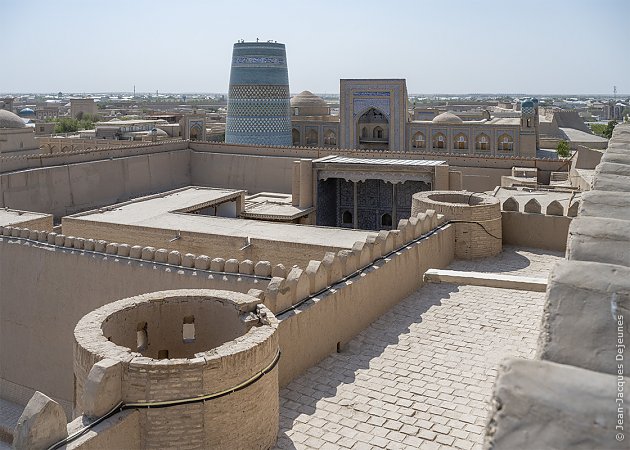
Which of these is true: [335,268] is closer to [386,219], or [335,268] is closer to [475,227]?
[475,227]

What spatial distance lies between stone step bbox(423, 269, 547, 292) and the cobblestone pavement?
0.29 feet

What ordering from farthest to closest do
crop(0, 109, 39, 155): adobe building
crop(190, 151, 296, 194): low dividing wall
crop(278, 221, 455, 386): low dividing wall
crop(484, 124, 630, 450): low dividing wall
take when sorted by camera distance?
crop(0, 109, 39, 155): adobe building → crop(190, 151, 296, 194): low dividing wall → crop(278, 221, 455, 386): low dividing wall → crop(484, 124, 630, 450): low dividing wall

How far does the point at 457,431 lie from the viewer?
14.1 ft

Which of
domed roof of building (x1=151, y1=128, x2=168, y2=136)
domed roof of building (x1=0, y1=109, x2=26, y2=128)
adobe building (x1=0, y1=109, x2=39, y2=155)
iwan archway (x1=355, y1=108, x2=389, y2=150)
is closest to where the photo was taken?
adobe building (x1=0, y1=109, x2=39, y2=155)

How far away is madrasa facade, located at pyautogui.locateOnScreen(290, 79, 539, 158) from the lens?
24844 millimetres

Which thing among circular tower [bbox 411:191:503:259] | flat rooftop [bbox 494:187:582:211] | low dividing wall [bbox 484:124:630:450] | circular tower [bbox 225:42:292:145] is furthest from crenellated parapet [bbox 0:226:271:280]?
circular tower [bbox 225:42:292:145]

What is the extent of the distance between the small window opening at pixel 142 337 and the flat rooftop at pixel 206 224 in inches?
241

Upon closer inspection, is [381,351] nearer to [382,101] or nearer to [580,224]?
[580,224]

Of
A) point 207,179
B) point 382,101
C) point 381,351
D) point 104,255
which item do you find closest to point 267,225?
point 104,255

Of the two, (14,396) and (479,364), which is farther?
(14,396)

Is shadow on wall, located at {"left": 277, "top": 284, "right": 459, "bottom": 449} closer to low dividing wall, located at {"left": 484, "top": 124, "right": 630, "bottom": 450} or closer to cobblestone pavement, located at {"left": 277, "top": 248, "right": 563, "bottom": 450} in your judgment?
cobblestone pavement, located at {"left": 277, "top": 248, "right": 563, "bottom": 450}

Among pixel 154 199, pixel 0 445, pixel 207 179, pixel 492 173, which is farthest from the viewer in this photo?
pixel 207 179

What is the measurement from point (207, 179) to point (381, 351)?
17327mm

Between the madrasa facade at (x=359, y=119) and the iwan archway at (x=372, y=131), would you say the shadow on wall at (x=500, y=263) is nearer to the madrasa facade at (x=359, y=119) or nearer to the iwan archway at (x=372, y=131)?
the madrasa facade at (x=359, y=119)
